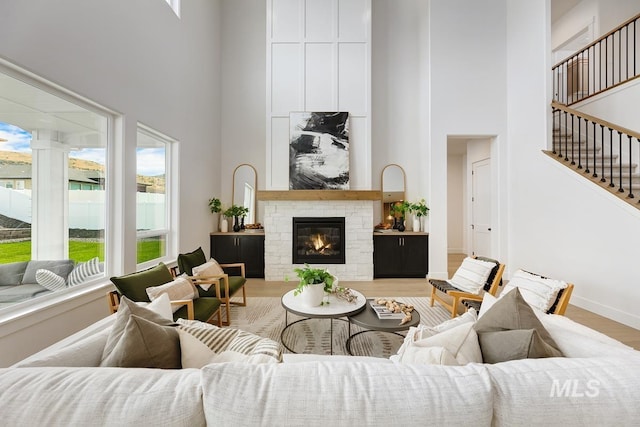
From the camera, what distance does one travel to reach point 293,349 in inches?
98.3

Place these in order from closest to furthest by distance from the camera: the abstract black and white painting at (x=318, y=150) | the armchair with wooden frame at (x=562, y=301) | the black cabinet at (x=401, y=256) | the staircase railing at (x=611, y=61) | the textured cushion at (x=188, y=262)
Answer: the armchair with wooden frame at (x=562, y=301) → the textured cushion at (x=188, y=262) → the staircase railing at (x=611, y=61) → the black cabinet at (x=401, y=256) → the abstract black and white painting at (x=318, y=150)

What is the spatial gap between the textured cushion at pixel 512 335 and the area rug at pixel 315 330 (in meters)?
1.25

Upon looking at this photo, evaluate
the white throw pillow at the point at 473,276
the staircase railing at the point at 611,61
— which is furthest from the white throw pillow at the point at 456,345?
the staircase railing at the point at 611,61

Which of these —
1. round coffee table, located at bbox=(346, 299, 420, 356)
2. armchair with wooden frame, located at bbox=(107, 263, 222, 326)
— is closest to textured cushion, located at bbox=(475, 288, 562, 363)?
round coffee table, located at bbox=(346, 299, 420, 356)

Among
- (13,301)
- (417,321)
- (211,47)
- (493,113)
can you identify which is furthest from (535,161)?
(13,301)

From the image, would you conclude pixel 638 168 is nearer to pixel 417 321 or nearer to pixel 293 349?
pixel 417 321

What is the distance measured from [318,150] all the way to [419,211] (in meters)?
2.20

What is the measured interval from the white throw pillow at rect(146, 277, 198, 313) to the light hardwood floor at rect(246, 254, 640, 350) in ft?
4.95

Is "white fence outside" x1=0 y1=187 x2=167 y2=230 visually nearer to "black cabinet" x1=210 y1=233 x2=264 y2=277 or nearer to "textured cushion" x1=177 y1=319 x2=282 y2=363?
"black cabinet" x1=210 y1=233 x2=264 y2=277

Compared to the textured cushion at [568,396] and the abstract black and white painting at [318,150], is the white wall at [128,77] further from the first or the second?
the textured cushion at [568,396]

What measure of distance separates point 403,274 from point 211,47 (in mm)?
5473

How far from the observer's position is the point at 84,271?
2557 millimetres

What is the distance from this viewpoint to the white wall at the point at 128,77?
75.2 inches

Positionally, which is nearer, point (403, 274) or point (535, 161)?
point (535, 161)
